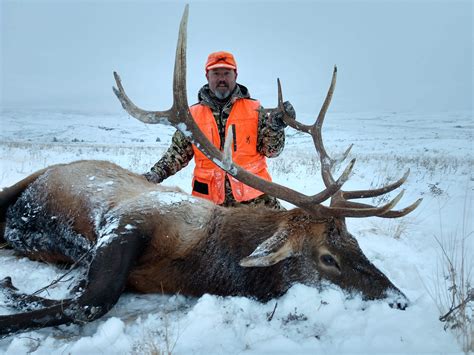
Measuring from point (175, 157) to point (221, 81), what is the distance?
1.06 metres

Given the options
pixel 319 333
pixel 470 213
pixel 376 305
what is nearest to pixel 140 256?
pixel 319 333

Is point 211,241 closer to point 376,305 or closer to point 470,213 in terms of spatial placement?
point 376,305

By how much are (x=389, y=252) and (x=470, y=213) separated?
209cm

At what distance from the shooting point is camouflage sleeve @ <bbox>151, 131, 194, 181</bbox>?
4.51m

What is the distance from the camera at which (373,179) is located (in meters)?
8.03

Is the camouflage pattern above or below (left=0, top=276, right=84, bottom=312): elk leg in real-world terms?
above

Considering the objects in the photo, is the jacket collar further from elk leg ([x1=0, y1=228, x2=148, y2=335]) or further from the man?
elk leg ([x1=0, y1=228, x2=148, y2=335])

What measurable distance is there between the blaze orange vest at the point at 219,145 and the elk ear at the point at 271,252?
1.70m

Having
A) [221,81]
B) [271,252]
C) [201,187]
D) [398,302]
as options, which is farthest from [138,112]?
[398,302]

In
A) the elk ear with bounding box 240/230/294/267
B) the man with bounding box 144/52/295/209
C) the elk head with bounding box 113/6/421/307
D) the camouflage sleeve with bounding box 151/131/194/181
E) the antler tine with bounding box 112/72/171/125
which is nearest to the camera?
the elk ear with bounding box 240/230/294/267

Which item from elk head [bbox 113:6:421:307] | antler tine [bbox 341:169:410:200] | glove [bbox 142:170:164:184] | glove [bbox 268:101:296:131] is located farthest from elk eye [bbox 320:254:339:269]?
glove [bbox 142:170:164:184]

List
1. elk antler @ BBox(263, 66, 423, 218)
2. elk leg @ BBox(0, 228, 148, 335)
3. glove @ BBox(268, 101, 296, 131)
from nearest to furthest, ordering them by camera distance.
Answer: elk leg @ BBox(0, 228, 148, 335) < elk antler @ BBox(263, 66, 423, 218) < glove @ BBox(268, 101, 296, 131)

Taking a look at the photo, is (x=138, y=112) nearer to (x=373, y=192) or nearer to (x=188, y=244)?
(x=188, y=244)

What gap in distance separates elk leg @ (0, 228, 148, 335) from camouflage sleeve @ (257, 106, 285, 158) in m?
2.22
